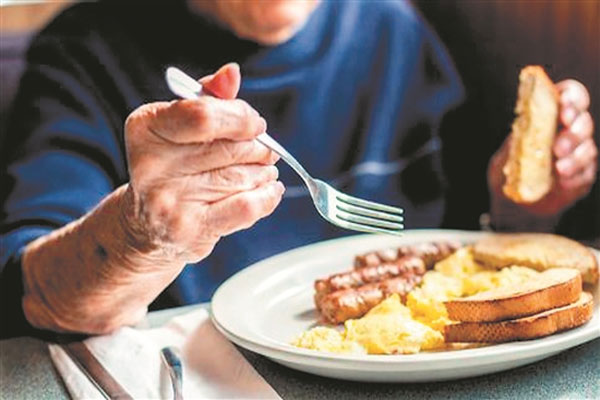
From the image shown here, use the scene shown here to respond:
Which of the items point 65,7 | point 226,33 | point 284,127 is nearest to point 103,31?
point 65,7

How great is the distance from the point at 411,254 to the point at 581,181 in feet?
1.35

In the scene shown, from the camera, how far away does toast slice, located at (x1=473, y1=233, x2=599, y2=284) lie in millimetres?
1329

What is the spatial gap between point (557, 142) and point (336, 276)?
1.64ft

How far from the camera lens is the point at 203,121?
976 millimetres

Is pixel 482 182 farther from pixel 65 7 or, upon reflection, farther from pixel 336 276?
pixel 65 7

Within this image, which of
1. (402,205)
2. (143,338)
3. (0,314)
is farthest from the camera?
(402,205)

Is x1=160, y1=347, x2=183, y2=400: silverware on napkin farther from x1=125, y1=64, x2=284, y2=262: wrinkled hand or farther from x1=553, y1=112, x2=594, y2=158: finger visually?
x1=553, y1=112, x2=594, y2=158: finger

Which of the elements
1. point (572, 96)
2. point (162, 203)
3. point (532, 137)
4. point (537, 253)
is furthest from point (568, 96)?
point (162, 203)

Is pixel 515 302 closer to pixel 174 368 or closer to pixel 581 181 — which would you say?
pixel 174 368

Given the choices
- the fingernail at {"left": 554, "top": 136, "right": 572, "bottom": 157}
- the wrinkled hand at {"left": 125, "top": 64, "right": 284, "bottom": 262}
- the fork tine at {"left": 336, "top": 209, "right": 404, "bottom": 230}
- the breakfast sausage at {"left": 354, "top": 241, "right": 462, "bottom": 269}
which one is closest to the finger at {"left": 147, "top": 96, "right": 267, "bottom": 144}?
the wrinkled hand at {"left": 125, "top": 64, "right": 284, "bottom": 262}

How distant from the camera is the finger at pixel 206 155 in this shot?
1.02m

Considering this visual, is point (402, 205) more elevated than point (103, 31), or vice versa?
point (103, 31)

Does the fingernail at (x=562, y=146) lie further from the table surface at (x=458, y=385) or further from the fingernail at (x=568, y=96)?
the table surface at (x=458, y=385)

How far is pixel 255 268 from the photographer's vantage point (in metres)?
1.44
